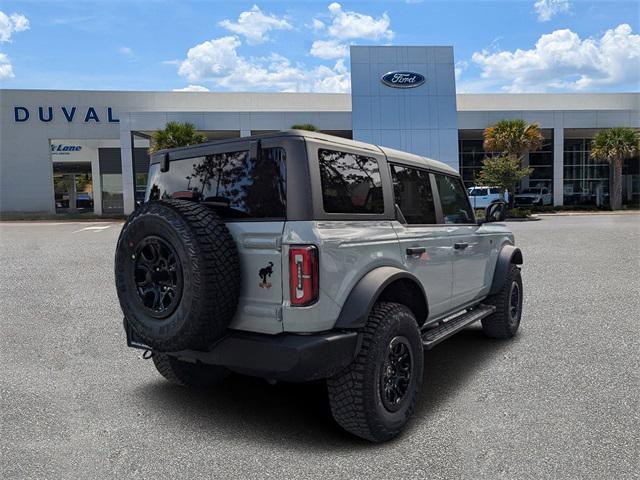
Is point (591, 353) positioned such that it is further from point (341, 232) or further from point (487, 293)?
point (341, 232)

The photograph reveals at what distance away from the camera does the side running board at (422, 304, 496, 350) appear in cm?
388

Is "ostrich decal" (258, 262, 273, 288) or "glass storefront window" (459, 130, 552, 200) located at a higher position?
"glass storefront window" (459, 130, 552, 200)

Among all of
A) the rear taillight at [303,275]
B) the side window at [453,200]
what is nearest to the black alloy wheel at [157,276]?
the rear taillight at [303,275]

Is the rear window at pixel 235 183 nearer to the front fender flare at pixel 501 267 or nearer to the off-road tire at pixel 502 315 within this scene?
the front fender flare at pixel 501 267

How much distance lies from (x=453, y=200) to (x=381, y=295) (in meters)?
1.83

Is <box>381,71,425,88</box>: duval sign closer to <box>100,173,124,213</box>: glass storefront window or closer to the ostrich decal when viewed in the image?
<box>100,173,124,213</box>: glass storefront window

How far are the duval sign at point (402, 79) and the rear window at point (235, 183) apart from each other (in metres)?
32.0

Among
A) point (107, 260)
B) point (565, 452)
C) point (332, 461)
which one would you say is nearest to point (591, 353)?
point (565, 452)

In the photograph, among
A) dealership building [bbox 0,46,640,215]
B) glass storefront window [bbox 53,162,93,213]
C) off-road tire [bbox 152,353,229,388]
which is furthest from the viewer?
glass storefront window [bbox 53,162,93,213]

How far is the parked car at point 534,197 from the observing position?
37.9 m

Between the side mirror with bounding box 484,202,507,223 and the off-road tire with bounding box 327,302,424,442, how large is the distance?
2.49 metres

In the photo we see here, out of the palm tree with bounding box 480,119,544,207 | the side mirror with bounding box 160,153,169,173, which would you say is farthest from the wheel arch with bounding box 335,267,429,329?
the palm tree with bounding box 480,119,544,207

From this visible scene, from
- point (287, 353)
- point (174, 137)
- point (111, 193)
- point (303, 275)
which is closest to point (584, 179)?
point (174, 137)

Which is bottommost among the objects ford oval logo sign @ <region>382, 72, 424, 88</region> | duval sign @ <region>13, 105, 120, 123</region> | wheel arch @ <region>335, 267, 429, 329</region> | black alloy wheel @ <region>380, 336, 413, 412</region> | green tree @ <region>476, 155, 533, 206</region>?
black alloy wheel @ <region>380, 336, 413, 412</region>
